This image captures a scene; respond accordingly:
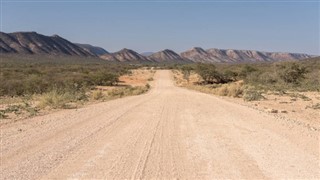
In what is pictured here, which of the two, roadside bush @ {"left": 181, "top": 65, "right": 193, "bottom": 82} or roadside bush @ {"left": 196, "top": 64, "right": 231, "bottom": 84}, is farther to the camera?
roadside bush @ {"left": 181, "top": 65, "right": 193, "bottom": 82}

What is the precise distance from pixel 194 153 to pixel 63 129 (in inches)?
191

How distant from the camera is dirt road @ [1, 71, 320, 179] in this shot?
7.69 m

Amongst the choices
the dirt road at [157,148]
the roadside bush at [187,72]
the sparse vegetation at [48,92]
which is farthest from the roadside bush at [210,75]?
the dirt road at [157,148]

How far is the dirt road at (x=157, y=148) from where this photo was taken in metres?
7.69

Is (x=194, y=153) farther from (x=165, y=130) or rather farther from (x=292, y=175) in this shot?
(x=165, y=130)

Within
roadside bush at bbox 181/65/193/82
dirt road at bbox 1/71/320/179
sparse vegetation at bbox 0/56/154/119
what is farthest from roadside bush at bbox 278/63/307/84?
dirt road at bbox 1/71/320/179

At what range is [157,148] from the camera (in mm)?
9766

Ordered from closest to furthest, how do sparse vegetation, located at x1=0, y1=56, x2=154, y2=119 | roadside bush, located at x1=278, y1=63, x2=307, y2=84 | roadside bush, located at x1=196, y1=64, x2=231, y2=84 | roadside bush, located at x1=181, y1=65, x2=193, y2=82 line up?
sparse vegetation, located at x1=0, y1=56, x2=154, y2=119 → roadside bush, located at x1=278, y1=63, x2=307, y2=84 → roadside bush, located at x1=196, y1=64, x2=231, y2=84 → roadside bush, located at x1=181, y1=65, x2=193, y2=82

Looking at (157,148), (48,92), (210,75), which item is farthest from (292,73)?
(157,148)

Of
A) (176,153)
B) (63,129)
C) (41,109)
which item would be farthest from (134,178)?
(41,109)

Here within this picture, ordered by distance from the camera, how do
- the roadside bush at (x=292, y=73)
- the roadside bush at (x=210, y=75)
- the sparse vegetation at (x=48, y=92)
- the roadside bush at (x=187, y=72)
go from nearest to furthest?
the sparse vegetation at (x=48, y=92) < the roadside bush at (x=292, y=73) < the roadside bush at (x=210, y=75) < the roadside bush at (x=187, y=72)

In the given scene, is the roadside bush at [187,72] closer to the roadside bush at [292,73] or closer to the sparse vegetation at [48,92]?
the sparse vegetation at [48,92]

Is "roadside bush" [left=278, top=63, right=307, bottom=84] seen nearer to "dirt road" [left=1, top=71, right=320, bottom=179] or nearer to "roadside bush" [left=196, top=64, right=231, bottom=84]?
"roadside bush" [left=196, top=64, right=231, bottom=84]

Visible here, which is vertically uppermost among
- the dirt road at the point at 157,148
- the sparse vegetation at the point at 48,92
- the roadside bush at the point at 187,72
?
the dirt road at the point at 157,148
